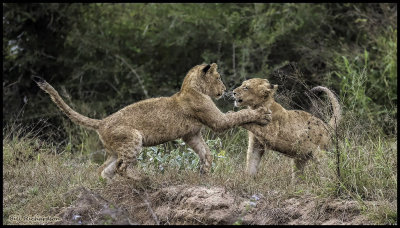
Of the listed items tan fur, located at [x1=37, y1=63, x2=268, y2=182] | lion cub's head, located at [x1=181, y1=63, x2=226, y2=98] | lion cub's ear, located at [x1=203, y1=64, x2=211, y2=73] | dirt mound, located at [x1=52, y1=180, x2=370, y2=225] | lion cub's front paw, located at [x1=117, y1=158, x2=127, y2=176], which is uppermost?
lion cub's ear, located at [x1=203, y1=64, x2=211, y2=73]

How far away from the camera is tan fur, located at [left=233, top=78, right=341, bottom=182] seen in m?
7.99

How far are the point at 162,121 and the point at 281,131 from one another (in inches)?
62.3

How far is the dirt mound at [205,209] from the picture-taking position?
6.22 metres

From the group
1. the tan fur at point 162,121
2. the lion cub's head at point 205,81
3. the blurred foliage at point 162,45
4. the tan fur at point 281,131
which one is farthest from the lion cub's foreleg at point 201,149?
the blurred foliage at point 162,45

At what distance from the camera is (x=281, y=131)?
26.6 ft

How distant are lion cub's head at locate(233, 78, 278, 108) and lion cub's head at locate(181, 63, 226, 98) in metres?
0.27

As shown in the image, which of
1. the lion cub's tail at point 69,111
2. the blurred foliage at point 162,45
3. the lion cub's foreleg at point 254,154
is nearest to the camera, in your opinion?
the lion cub's tail at point 69,111

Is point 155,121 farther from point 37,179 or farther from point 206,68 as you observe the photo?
point 37,179

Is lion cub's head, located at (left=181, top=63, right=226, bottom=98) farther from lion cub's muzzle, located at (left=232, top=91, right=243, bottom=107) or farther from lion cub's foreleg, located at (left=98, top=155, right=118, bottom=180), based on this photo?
lion cub's foreleg, located at (left=98, top=155, right=118, bottom=180)

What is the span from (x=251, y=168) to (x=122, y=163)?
1710 mm

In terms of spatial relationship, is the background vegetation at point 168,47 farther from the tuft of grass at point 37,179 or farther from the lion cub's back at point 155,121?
the lion cub's back at point 155,121

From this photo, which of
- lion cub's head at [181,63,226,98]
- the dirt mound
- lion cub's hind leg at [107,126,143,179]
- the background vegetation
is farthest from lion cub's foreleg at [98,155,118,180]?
the background vegetation

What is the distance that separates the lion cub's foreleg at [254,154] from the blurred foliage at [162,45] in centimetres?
558

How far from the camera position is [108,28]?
15.6m
